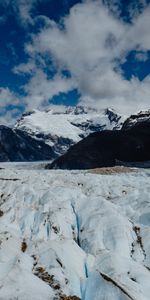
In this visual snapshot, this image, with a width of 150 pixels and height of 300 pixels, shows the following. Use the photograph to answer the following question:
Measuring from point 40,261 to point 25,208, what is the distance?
49.6ft

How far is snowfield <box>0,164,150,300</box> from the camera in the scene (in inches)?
458

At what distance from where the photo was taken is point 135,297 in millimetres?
10672

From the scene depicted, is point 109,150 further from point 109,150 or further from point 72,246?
point 72,246

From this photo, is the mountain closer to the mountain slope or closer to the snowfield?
the mountain slope

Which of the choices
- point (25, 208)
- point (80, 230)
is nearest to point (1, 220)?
point (25, 208)

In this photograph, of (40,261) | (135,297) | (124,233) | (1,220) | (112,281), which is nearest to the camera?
(135,297)

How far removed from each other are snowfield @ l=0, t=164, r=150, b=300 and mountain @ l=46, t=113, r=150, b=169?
138 metres

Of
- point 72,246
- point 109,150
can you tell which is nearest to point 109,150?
point 109,150

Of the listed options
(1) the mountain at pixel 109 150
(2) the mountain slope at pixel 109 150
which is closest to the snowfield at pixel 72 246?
(1) the mountain at pixel 109 150

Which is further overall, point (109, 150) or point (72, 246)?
point (109, 150)

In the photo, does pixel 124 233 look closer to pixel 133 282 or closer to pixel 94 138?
pixel 133 282

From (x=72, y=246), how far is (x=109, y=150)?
166 metres

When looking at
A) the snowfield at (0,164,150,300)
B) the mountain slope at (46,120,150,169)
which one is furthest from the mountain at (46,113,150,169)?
the snowfield at (0,164,150,300)

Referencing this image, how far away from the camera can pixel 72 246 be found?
15.7 meters
